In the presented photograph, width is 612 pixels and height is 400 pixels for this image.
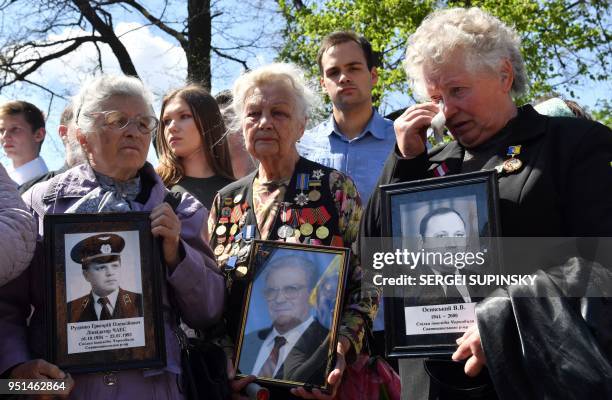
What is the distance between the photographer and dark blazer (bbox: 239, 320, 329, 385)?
3391 mm

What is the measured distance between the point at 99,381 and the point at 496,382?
1535 mm

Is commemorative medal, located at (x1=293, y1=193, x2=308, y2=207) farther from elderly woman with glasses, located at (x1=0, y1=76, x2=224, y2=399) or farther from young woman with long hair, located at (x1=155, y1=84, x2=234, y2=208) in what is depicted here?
young woman with long hair, located at (x1=155, y1=84, x2=234, y2=208)

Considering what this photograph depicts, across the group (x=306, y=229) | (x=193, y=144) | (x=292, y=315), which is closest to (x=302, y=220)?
(x=306, y=229)

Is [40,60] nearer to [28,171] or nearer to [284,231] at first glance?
[28,171]

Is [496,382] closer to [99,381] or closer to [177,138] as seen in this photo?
[99,381]

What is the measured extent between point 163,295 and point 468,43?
5.29 ft

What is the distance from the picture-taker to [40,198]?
351cm

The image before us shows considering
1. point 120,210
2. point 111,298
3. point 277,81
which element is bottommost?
point 111,298

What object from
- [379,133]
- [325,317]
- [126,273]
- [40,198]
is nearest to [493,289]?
[325,317]

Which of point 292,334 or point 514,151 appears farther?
point 292,334

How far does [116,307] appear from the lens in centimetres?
318

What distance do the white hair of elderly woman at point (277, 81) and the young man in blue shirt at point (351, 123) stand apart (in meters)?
1.02

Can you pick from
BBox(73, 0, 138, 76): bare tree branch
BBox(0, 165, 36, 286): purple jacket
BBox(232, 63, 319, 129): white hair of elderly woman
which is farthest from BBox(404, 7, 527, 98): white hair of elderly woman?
BBox(73, 0, 138, 76): bare tree branch

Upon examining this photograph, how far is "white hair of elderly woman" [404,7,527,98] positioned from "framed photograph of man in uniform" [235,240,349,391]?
2.91 feet
